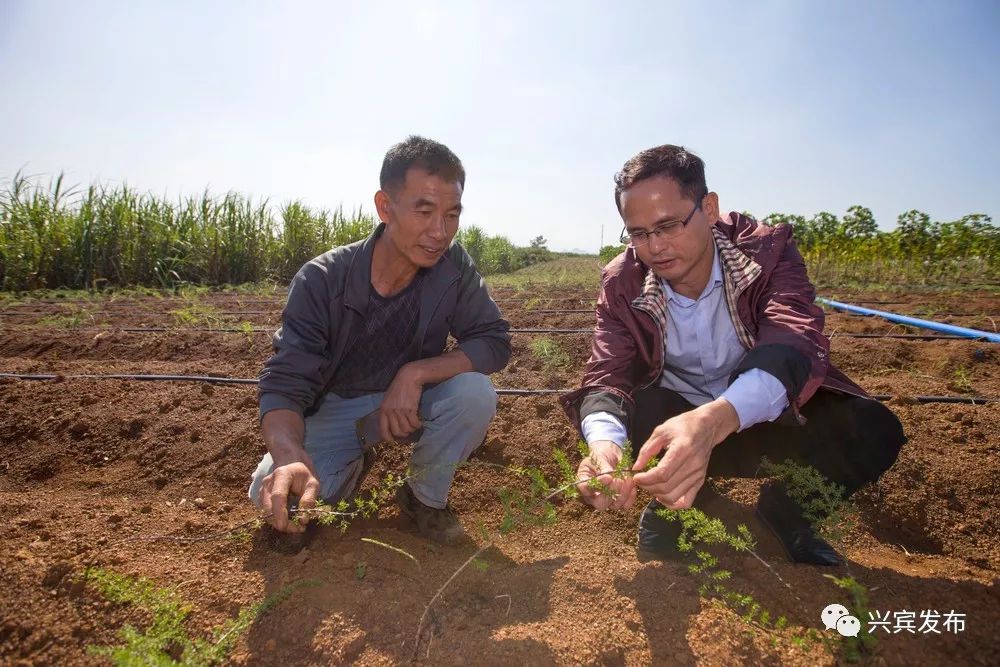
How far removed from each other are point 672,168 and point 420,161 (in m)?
0.87

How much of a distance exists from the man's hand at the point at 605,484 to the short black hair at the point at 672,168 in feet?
2.87

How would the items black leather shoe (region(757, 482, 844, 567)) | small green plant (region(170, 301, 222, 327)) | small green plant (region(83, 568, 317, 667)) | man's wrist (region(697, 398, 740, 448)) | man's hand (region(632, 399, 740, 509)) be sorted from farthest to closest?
small green plant (region(170, 301, 222, 327)) → black leather shoe (region(757, 482, 844, 567)) → man's wrist (region(697, 398, 740, 448)) → man's hand (region(632, 399, 740, 509)) → small green plant (region(83, 568, 317, 667))

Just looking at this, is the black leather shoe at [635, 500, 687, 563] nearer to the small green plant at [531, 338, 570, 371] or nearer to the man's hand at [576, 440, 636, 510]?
the man's hand at [576, 440, 636, 510]

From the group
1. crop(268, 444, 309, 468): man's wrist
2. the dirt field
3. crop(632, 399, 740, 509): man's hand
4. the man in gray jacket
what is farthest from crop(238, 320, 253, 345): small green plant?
crop(632, 399, 740, 509): man's hand

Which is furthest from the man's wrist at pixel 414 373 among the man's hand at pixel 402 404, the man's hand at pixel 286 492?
the man's hand at pixel 286 492

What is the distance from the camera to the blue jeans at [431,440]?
203 cm

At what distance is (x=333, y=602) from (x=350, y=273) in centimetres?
110

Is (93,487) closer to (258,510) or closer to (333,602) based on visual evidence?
(258,510)

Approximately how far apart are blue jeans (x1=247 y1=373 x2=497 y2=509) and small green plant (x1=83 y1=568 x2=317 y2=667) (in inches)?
19.0

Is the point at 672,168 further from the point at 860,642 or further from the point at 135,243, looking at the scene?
the point at 135,243

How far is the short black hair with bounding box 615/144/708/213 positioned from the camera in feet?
5.85

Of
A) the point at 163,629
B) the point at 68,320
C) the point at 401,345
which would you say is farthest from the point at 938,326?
the point at 68,320

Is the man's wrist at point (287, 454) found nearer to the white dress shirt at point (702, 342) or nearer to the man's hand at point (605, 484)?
the man's hand at point (605, 484)

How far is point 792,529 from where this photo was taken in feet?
6.02
